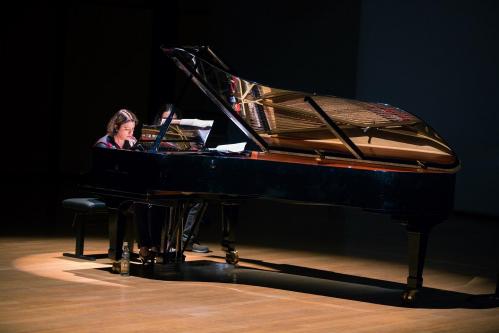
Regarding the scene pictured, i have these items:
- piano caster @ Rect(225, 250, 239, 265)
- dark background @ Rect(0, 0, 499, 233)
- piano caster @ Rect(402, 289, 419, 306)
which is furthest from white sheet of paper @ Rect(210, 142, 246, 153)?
dark background @ Rect(0, 0, 499, 233)

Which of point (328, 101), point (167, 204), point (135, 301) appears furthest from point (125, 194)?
point (328, 101)

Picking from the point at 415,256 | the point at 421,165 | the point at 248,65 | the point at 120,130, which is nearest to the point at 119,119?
the point at 120,130

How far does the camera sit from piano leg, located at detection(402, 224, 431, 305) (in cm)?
596

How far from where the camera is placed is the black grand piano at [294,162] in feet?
19.5

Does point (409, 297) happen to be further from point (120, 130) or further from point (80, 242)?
point (80, 242)

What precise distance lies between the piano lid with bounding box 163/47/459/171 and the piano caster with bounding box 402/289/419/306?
75 centimetres

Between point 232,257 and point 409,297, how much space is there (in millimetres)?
1596

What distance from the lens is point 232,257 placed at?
23.6 ft

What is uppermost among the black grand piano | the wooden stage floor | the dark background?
the dark background

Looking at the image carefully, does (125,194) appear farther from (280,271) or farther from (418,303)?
(418,303)

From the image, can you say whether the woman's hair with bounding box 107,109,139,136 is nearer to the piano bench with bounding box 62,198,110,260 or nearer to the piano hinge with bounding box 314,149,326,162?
the piano bench with bounding box 62,198,110,260

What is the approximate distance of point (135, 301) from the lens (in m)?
5.70

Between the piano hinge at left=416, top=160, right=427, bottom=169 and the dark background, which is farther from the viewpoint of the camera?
the dark background

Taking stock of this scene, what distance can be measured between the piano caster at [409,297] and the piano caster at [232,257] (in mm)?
1530
